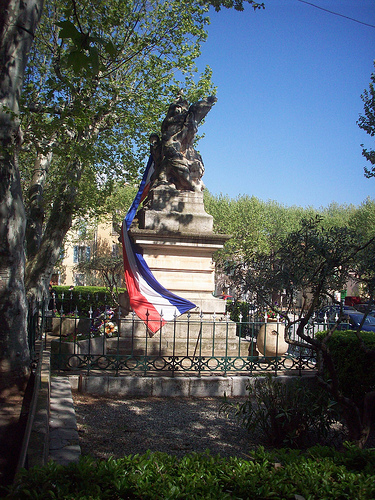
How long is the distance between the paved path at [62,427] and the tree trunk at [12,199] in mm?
610

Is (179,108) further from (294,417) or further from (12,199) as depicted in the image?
(294,417)

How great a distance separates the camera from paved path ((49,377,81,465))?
3.95m

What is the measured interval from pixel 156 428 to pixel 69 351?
289 cm

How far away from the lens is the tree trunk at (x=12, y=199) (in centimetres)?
585

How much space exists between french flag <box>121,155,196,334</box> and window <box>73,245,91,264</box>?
45222 millimetres

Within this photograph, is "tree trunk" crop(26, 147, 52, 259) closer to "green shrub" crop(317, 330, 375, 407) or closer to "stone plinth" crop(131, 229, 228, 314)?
"stone plinth" crop(131, 229, 228, 314)

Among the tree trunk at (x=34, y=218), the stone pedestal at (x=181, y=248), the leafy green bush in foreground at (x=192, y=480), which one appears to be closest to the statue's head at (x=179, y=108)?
the stone pedestal at (x=181, y=248)

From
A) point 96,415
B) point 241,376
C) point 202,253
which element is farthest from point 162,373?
point 202,253

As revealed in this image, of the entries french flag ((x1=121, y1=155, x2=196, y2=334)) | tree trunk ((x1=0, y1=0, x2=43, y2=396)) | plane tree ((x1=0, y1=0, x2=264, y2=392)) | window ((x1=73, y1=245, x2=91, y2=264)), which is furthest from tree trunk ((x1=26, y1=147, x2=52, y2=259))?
window ((x1=73, y1=245, x2=91, y2=264))

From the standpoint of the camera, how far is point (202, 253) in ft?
33.9

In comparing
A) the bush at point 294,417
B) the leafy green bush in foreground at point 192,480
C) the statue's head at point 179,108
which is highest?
the statue's head at point 179,108

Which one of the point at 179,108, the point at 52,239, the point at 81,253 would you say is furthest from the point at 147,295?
the point at 81,253

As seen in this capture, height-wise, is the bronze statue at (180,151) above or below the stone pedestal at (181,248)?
above

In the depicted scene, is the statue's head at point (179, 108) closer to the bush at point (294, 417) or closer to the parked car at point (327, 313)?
the parked car at point (327, 313)
